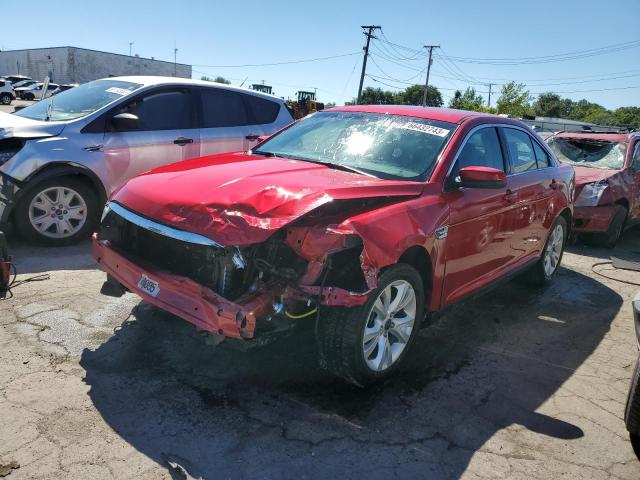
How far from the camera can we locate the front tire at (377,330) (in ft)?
9.75

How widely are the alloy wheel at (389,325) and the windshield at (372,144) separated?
0.83 metres

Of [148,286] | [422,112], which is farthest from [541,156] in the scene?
[148,286]

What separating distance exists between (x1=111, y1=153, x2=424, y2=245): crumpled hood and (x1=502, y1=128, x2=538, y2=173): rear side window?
158cm

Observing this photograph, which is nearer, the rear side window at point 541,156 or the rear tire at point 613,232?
the rear side window at point 541,156

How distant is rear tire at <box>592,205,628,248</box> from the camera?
25.6ft

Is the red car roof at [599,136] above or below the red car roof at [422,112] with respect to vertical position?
above

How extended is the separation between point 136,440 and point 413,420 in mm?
1502

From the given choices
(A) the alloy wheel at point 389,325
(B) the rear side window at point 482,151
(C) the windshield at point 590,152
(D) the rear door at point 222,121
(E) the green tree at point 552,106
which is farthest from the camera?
(E) the green tree at point 552,106

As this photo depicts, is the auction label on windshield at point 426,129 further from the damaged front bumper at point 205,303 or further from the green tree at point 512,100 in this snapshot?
the green tree at point 512,100

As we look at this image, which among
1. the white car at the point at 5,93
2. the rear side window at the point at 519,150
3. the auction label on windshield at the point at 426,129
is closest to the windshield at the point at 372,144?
the auction label on windshield at the point at 426,129

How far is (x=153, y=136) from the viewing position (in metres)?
6.07

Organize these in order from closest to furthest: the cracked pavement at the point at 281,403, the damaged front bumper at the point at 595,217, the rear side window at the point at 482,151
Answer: the cracked pavement at the point at 281,403 < the rear side window at the point at 482,151 < the damaged front bumper at the point at 595,217

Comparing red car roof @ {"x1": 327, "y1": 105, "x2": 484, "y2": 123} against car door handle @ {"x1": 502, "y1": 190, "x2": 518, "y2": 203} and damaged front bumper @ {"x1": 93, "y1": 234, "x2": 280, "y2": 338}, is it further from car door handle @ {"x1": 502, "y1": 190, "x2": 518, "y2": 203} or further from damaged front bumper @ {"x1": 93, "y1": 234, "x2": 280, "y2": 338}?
damaged front bumper @ {"x1": 93, "y1": 234, "x2": 280, "y2": 338}

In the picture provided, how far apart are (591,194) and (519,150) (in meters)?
3.48
